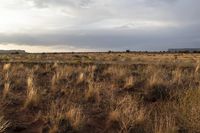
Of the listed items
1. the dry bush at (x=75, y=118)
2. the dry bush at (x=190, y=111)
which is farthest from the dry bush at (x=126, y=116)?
the dry bush at (x=190, y=111)

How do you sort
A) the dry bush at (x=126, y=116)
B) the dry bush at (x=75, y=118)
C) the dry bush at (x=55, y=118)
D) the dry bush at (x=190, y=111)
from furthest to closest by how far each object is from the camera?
1. the dry bush at (x=75, y=118)
2. the dry bush at (x=126, y=116)
3. the dry bush at (x=55, y=118)
4. the dry bush at (x=190, y=111)

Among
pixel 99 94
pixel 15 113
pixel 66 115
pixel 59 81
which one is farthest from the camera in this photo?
pixel 59 81

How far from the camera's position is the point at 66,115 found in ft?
34.7

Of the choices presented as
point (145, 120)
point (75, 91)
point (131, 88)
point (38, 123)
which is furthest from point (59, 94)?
point (145, 120)

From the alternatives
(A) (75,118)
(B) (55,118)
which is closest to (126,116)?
(A) (75,118)

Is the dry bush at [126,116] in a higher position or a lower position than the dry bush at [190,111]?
lower

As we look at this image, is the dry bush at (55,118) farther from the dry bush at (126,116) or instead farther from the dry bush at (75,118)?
the dry bush at (126,116)

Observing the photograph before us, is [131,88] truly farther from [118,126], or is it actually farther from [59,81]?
[118,126]

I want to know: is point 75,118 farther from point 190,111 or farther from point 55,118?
point 190,111

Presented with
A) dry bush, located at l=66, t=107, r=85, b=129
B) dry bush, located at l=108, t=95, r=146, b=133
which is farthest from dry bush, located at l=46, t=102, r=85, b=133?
dry bush, located at l=108, t=95, r=146, b=133

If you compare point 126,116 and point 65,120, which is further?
point 126,116

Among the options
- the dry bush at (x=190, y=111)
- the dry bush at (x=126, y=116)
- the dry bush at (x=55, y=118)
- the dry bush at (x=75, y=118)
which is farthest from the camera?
the dry bush at (x=75, y=118)

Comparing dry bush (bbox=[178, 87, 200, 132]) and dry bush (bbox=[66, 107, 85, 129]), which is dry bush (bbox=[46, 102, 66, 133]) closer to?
dry bush (bbox=[66, 107, 85, 129])

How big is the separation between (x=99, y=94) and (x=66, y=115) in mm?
4118
